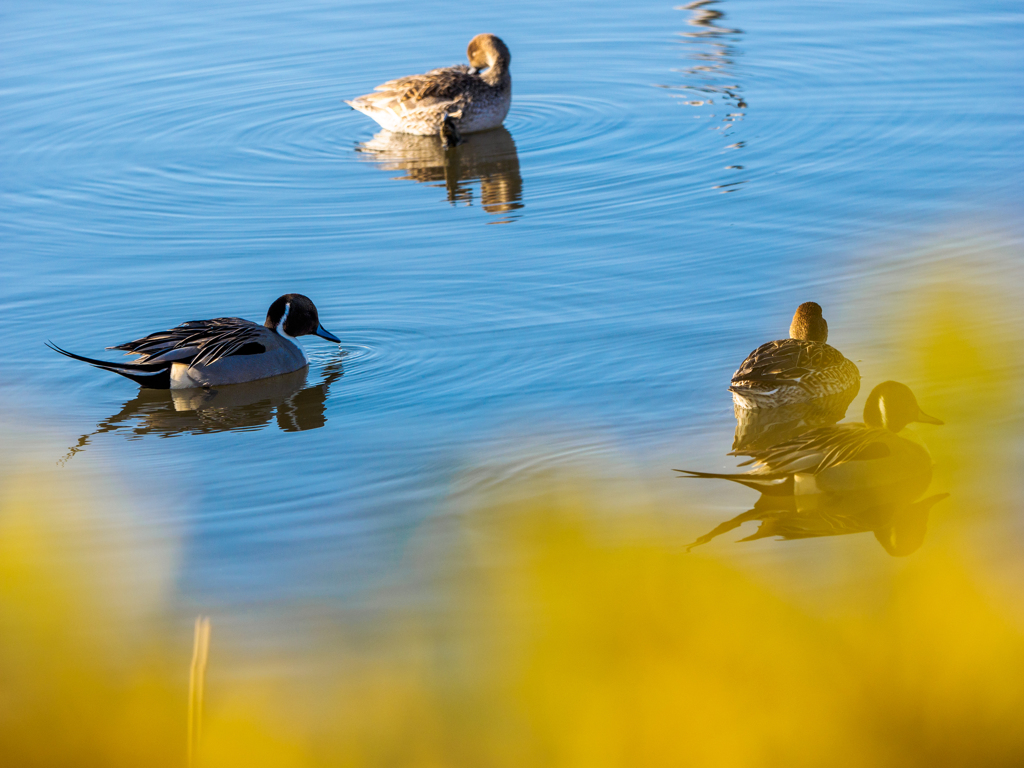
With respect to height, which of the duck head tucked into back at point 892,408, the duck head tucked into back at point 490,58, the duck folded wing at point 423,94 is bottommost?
the duck head tucked into back at point 892,408

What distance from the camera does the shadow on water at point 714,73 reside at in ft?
44.9

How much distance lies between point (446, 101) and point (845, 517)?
994 centimetres

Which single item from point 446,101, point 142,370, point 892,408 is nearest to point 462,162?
point 446,101

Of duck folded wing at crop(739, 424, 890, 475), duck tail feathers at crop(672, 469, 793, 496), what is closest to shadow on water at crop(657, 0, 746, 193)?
duck folded wing at crop(739, 424, 890, 475)

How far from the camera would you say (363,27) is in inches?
759

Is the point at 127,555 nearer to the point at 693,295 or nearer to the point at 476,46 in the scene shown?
the point at 693,295

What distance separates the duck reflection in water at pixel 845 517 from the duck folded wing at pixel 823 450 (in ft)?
0.50

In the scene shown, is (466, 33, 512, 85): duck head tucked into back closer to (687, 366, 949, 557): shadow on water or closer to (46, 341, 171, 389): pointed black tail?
(46, 341, 171, 389): pointed black tail

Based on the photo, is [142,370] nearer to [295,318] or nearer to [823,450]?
[295,318]

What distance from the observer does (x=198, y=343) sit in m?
8.40

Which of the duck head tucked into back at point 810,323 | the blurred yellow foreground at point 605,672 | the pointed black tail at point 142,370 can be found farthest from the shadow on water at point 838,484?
the pointed black tail at point 142,370

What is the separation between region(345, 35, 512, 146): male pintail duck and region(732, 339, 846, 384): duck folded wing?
7.86 m

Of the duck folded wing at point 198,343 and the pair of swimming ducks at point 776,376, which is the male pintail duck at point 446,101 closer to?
the pair of swimming ducks at point 776,376

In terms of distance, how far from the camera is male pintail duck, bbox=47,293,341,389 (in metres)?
8.42
